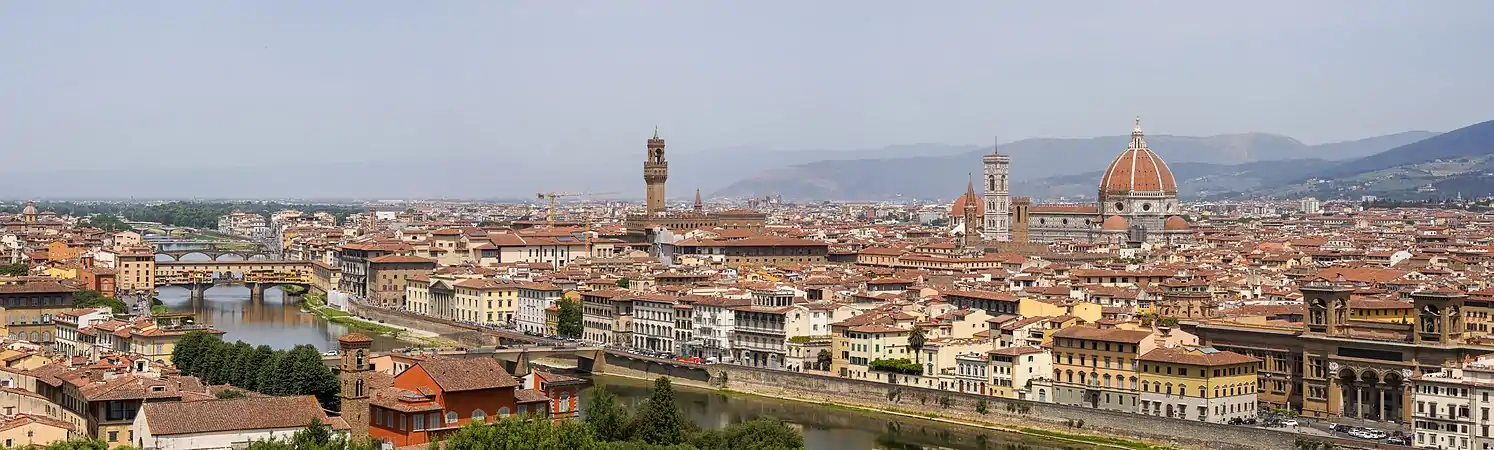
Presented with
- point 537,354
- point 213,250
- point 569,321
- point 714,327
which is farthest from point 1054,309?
point 213,250

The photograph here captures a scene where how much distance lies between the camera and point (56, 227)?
109375 mm

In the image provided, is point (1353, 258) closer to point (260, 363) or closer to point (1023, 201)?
point (1023, 201)

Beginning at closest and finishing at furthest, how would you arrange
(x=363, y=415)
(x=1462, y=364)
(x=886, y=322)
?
(x=363, y=415), (x=1462, y=364), (x=886, y=322)

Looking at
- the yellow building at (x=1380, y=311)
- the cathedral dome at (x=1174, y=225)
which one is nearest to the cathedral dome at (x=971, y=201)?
the cathedral dome at (x=1174, y=225)

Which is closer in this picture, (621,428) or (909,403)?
(621,428)

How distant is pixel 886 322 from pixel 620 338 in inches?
405

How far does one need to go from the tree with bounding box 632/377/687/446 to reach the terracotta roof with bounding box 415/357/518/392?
6.19 ft

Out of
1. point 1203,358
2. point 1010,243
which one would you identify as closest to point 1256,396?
point 1203,358

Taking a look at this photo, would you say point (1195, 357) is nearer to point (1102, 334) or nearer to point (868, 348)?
point (1102, 334)

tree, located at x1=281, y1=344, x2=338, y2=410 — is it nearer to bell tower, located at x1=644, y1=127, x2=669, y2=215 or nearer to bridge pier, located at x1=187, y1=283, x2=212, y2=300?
bridge pier, located at x1=187, y1=283, x2=212, y2=300

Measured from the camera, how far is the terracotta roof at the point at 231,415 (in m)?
23.6

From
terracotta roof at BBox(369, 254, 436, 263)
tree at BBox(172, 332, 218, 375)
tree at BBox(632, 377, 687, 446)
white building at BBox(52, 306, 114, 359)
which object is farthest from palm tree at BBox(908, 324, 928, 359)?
terracotta roof at BBox(369, 254, 436, 263)

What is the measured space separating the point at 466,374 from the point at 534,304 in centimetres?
2695

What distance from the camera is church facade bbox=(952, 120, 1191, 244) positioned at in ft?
288
